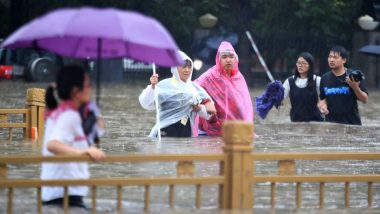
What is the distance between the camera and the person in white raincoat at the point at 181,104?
16.5 meters

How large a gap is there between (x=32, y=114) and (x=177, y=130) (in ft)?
6.72

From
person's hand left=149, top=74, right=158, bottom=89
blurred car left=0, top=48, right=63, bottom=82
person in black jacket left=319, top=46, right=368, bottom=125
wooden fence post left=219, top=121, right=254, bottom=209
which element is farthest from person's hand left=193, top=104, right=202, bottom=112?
blurred car left=0, top=48, right=63, bottom=82

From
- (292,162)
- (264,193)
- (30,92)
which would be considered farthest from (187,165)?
(30,92)

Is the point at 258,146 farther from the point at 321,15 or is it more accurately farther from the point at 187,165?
the point at 321,15

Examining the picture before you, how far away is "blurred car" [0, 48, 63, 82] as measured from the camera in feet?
140

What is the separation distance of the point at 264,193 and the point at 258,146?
4.89 m

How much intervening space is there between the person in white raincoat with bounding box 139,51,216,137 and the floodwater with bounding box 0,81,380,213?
8.5 inches

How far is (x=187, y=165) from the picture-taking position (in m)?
9.16

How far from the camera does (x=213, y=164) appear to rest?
1414cm

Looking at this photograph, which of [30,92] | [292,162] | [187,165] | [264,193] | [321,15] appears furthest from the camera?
[321,15]

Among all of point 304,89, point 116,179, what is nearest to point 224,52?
point 304,89

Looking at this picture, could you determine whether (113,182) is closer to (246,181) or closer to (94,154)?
(94,154)

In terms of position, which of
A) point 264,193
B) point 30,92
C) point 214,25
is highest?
point 214,25

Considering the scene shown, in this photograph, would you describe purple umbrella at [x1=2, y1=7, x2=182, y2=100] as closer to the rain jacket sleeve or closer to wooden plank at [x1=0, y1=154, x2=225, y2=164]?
wooden plank at [x1=0, y1=154, x2=225, y2=164]
